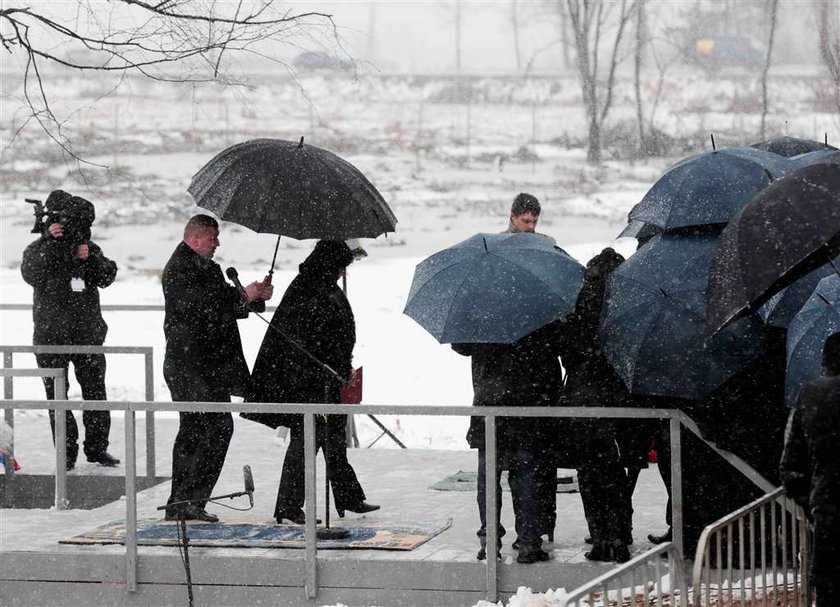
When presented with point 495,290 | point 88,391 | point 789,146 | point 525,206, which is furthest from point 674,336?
point 88,391

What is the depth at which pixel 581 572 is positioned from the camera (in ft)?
22.3

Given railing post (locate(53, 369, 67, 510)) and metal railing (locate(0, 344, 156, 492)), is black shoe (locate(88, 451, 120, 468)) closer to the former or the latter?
metal railing (locate(0, 344, 156, 492))

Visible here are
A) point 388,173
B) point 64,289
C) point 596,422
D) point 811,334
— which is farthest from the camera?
point 388,173

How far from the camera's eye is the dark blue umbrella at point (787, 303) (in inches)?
245

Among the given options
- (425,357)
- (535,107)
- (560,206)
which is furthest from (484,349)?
(535,107)

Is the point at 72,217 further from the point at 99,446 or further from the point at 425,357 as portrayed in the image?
the point at 425,357

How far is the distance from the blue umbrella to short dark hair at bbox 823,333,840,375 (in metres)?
0.60

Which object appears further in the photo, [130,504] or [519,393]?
[130,504]

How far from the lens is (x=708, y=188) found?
6480 millimetres

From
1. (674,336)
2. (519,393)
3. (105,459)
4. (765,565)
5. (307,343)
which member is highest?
(674,336)

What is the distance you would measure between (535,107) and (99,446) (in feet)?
99.1

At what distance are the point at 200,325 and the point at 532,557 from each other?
210 cm

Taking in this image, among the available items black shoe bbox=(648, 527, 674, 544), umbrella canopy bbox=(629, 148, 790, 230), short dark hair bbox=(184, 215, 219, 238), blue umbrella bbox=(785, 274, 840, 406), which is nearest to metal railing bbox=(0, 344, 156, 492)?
short dark hair bbox=(184, 215, 219, 238)

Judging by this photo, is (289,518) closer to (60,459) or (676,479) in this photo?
(60,459)
